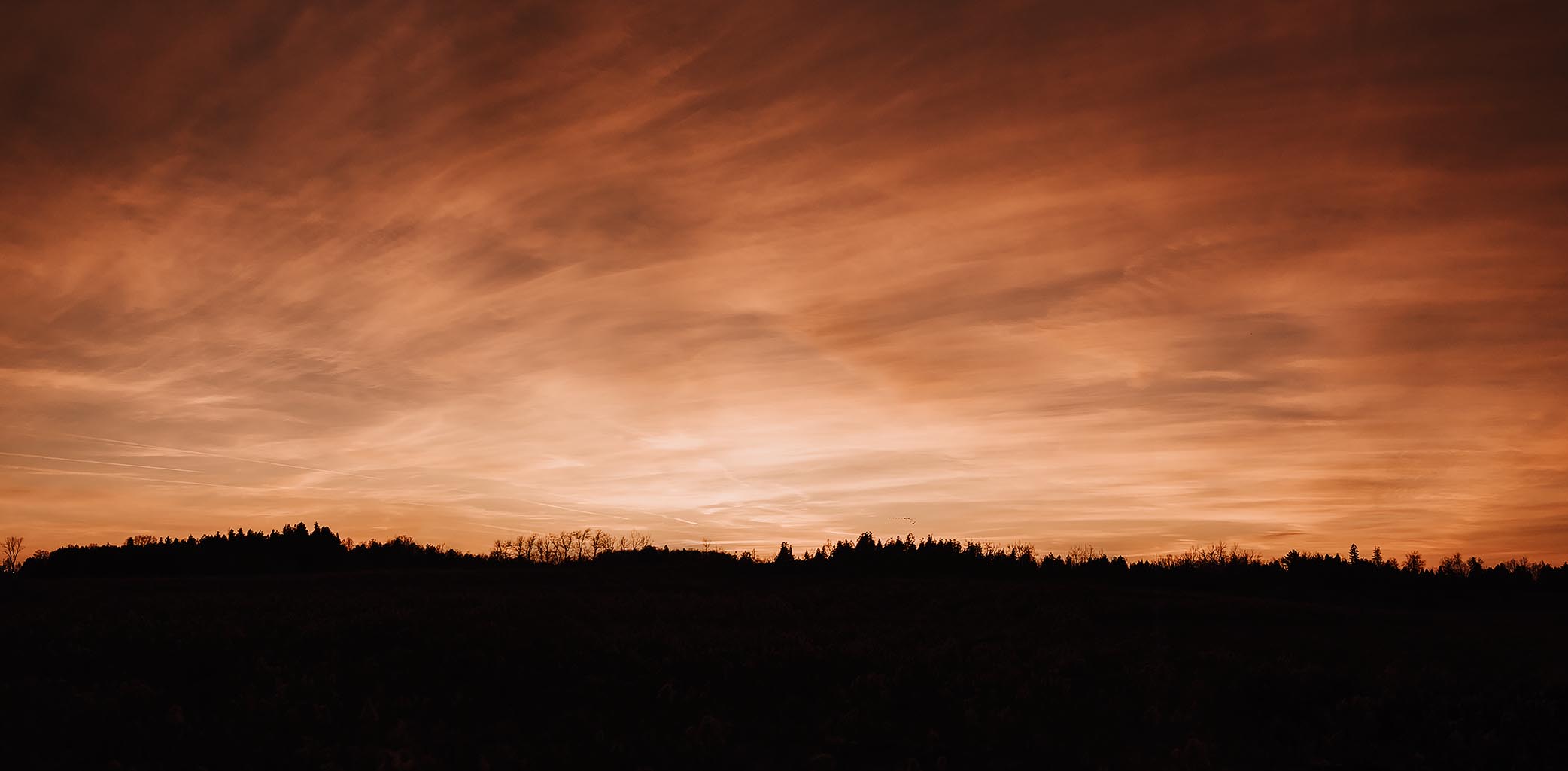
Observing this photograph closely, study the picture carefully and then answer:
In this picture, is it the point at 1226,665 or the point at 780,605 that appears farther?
the point at 780,605

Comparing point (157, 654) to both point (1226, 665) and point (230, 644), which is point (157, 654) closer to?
point (230, 644)

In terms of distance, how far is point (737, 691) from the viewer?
61.3ft

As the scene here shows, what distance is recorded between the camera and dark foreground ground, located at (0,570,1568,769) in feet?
49.2

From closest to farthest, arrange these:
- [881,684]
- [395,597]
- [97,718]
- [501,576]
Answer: [97,718], [881,684], [395,597], [501,576]

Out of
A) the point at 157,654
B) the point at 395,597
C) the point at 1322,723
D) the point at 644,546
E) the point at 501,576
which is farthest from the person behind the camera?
the point at 644,546

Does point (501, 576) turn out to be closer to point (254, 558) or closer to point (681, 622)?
point (681, 622)

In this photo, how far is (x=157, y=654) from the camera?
19938 millimetres

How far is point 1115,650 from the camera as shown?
23.1 metres

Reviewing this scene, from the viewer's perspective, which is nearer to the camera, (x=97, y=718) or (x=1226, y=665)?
(x=97, y=718)

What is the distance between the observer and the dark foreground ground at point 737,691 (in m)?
15.0

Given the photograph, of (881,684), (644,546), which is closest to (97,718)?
(881,684)

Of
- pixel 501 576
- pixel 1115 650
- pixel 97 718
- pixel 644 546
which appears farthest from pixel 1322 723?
pixel 644 546

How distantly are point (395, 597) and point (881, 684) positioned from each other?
63.6ft

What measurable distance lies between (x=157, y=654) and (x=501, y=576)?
2132 cm
